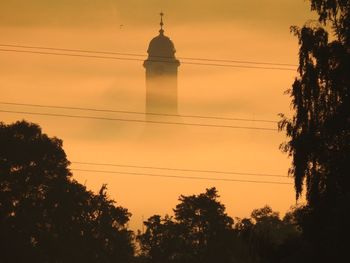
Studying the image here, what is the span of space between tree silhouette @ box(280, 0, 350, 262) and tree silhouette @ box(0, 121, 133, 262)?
51.1m

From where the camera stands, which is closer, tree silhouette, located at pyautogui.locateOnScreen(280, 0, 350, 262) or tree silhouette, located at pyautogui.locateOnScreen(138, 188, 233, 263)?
tree silhouette, located at pyautogui.locateOnScreen(280, 0, 350, 262)

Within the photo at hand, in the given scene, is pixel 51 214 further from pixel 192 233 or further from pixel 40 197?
pixel 192 233

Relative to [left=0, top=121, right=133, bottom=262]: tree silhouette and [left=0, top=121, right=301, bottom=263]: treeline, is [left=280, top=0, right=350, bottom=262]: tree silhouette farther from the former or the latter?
[left=0, top=121, right=133, bottom=262]: tree silhouette

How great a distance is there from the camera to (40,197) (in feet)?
337

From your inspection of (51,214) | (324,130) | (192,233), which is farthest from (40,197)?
(324,130)

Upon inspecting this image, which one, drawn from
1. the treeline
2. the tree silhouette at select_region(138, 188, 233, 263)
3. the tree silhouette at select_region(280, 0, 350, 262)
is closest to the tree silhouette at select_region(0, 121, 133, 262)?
the treeline

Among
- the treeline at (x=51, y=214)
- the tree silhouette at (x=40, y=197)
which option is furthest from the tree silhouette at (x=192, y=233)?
the tree silhouette at (x=40, y=197)

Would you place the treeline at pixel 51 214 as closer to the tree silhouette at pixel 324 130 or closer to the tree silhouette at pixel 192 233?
the tree silhouette at pixel 192 233

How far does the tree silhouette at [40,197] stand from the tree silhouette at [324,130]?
51.1 metres

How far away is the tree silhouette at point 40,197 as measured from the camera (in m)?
101

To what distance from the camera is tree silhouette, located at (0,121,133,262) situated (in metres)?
101

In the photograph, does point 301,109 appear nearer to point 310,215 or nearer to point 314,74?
point 314,74

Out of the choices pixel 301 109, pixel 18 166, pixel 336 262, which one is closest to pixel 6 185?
pixel 18 166

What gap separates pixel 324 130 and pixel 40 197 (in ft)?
187
